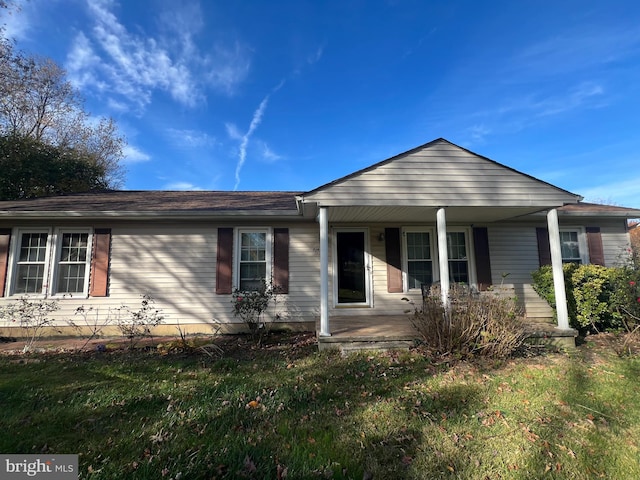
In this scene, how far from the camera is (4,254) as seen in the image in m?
6.93

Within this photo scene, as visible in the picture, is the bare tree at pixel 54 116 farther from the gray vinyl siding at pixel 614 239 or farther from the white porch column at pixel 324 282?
the gray vinyl siding at pixel 614 239

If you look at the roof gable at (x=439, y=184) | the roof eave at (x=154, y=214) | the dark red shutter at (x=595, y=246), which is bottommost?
A: the dark red shutter at (x=595, y=246)

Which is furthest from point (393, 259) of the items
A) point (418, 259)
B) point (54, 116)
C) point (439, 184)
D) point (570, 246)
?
point (54, 116)

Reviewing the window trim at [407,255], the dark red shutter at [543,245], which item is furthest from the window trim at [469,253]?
the dark red shutter at [543,245]

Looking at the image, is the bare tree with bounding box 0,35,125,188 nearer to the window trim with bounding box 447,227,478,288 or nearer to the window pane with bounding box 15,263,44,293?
the window pane with bounding box 15,263,44,293

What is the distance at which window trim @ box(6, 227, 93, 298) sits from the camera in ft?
22.7

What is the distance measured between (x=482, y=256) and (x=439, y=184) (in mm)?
3154

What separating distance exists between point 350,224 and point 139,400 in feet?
18.4

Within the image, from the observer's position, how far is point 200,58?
10.6 m

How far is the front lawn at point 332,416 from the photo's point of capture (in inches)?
97.9

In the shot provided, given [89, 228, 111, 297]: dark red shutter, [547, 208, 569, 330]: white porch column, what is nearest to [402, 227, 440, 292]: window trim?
[547, 208, 569, 330]: white porch column

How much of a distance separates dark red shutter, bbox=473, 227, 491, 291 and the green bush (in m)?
1.60

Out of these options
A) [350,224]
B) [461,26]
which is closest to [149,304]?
[350,224]

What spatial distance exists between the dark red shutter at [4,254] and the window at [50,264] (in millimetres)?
149
